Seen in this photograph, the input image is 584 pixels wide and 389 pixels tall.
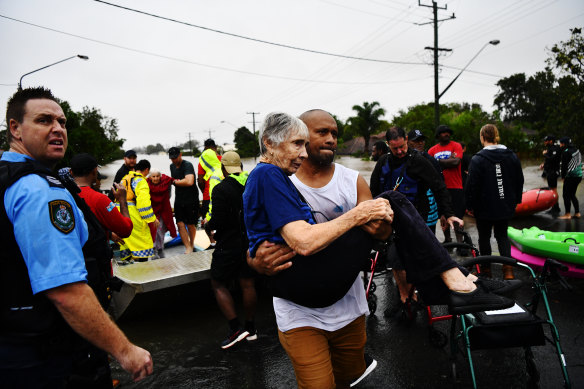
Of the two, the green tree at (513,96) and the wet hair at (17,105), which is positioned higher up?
the green tree at (513,96)

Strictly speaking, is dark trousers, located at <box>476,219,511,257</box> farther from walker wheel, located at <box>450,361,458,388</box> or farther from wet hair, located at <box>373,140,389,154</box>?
wet hair, located at <box>373,140,389,154</box>

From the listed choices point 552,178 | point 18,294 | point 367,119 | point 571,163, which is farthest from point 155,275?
point 367,119

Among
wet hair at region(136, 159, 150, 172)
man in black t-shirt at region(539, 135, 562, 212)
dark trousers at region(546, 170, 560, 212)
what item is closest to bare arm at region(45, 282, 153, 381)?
wet hair at region(136, 159, 150, 172)

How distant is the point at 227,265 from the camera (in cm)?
374

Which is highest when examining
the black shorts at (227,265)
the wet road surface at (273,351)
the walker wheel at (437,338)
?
the black shorts at (227,265)

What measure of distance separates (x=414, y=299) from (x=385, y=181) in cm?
158

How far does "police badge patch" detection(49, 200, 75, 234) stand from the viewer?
1420 millimetres

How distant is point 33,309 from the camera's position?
4.76 ft

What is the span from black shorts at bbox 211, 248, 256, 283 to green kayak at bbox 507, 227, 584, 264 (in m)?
4.21

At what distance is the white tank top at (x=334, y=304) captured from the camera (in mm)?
2002

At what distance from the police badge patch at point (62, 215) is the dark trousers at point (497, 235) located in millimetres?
4980

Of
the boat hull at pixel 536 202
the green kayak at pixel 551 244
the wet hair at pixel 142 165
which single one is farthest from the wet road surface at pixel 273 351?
the boat hull at pixel 536 202

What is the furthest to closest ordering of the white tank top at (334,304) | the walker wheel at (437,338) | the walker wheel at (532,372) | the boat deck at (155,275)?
the boat deck at (155,275)
the walker wheel at (437,338)
the walker wheel at (532,372)
the white tank top at (334,304)

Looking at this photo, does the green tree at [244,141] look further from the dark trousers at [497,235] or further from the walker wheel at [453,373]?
the walker wheel at [453,373]
